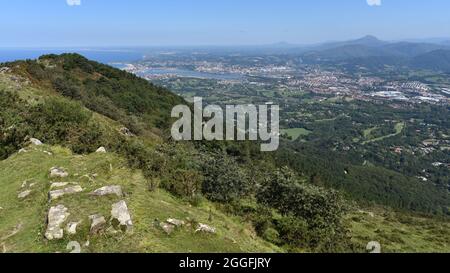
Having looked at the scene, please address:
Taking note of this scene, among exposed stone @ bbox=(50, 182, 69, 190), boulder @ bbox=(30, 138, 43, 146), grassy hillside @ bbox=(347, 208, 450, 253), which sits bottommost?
grassy hillside @ bbox=(347, 208, 450, 253)

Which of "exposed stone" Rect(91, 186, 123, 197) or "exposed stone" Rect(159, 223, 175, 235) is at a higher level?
"exposed stone" Rect(91, 186, 123, 197)

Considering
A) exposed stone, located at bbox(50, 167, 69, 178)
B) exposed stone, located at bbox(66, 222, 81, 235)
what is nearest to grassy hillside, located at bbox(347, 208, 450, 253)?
exposed stone, located at bbox(50, 167, 69, 178)

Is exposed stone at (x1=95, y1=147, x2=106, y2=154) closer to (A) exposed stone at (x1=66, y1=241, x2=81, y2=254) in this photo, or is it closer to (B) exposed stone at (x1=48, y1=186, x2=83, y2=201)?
(B) exposed stone at (x1=48, y1=186, x2=83, y2=201)

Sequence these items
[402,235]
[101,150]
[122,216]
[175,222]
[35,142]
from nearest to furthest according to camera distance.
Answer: [122,216], [175,222], [101,150], [35,142], [402,235]

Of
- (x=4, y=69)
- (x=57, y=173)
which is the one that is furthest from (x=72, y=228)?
(x=4, y=69)

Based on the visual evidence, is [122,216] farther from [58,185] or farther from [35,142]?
[35,142]
